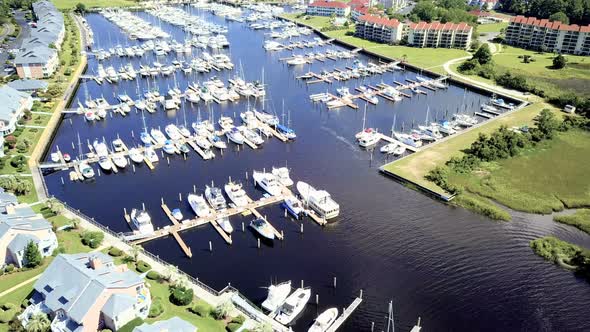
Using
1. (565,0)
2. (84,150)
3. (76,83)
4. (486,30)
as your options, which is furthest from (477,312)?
(565,0)

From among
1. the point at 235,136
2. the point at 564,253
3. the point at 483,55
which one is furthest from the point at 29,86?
the point at 483,55

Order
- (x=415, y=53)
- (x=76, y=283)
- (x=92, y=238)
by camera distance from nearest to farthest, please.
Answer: (x=76, y=283) → (x=92, y=238) → (x=415, y=53)

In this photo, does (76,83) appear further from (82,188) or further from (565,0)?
(565,0)

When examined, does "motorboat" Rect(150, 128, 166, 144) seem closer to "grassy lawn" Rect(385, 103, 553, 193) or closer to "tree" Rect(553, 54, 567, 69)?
"grassy lawn" Rect(385, 103, 553, 193)

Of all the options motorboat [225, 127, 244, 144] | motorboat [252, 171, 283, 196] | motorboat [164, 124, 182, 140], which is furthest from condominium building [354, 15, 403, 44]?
motorboat [252, 171, 283, 196]

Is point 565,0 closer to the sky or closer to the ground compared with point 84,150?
closer to the sky

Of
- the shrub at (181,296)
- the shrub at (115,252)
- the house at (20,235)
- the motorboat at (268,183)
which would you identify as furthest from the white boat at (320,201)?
the house at (20,235)

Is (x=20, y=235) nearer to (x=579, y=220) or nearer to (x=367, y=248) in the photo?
(x=367, y=248)
